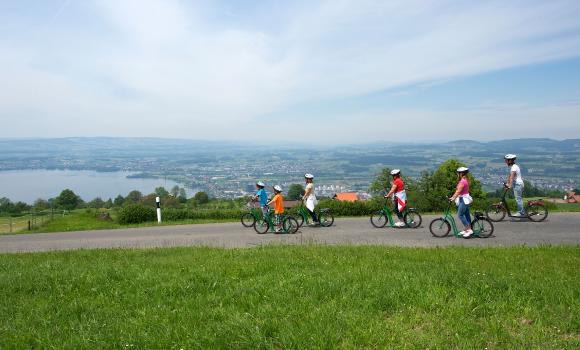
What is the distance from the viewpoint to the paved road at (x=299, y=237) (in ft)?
35.9

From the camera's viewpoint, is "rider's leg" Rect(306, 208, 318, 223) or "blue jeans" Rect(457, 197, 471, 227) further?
"rider's leg" Rect(306, 208, 318, 223)

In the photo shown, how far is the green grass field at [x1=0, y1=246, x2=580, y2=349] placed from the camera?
→ 4.04m

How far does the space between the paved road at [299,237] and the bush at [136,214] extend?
8.67 feet

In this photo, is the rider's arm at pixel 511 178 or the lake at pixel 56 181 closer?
the rider's arm at pixel 511 178

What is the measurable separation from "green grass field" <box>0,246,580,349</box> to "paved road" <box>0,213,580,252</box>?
3.25m

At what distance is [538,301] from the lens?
481cm

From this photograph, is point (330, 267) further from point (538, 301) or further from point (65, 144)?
point (65, 144)

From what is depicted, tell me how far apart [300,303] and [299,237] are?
7.73 m

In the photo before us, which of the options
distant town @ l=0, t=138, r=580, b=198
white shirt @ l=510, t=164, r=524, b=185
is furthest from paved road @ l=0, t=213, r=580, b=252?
distant town @ l=0, t=138, r=580, b=198

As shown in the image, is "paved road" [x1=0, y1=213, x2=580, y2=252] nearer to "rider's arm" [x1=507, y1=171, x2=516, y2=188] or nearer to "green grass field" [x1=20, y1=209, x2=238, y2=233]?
"rider's arm" [x1=507, y1=171, x2=516, y2=188]

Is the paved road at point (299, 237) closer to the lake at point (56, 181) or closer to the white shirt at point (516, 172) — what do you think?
the white shirt at point (516, 172)

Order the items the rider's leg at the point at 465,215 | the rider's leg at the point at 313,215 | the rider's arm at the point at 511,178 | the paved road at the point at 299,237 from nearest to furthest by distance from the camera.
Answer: the paved road at the point at 299,237, the rider's leg at the point at 465,215, the rider's arm at the point at 511,178, the rider's leg at the point at 313,215

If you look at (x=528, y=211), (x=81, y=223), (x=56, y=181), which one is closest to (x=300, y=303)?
(x=528, y=211)

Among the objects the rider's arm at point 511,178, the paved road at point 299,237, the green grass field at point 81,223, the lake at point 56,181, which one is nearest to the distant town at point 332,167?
the lake at point 56,181
